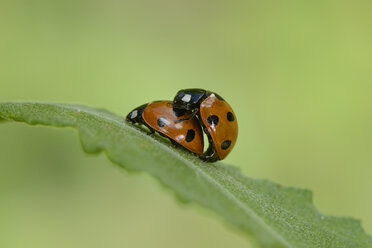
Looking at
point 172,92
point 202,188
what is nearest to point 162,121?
point 202,188

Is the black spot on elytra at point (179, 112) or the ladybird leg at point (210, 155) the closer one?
the ladybird leg at point (210, 155)

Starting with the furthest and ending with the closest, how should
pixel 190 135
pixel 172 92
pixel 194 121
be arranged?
pixel 172 92 → pixel 194 121 → pixel 190 135

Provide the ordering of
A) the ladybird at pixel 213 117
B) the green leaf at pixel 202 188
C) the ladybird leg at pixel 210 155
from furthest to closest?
the ladybird at pixel 213 117 → the ladybird leg at pixel 210 155 → the green leaf at pixel 202 188

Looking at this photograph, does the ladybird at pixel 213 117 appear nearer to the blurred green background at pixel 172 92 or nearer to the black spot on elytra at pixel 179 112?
the black spot on elytra at pixel 179 112

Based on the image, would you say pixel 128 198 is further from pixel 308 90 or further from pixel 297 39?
pixel 297 39

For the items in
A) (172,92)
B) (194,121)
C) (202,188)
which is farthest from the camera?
(172,92)

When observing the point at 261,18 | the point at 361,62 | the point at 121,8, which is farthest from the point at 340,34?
the point at 121,8

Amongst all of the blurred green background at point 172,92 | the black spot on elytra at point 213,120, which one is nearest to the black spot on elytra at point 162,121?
the black spot on elytra at point 213,120

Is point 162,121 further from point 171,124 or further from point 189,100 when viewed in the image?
point 189,100
